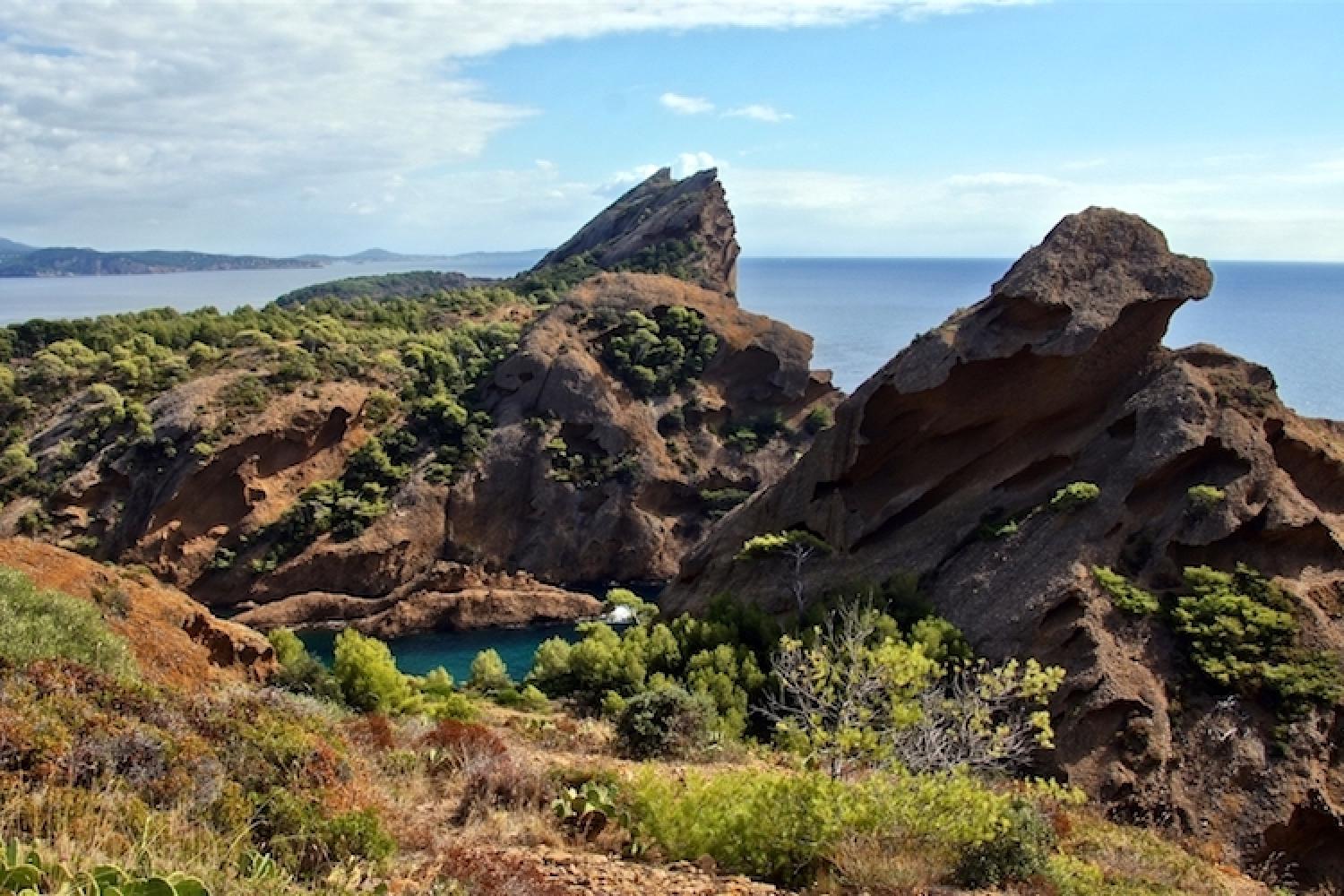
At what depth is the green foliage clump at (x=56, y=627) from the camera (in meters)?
12.4

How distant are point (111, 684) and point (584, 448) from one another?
4136cm

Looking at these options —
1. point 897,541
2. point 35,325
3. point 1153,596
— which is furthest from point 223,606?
point 1153,596

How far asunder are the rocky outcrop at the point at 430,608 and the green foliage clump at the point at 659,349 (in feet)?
42.9

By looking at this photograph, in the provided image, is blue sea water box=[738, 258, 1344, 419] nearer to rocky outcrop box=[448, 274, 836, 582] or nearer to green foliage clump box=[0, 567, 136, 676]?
rocky outcrop box=[448, 274, 836, 582]

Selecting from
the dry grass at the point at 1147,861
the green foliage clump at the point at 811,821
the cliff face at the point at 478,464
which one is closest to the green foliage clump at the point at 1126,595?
the dry grass at the point at 1147,861

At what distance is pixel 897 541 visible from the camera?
25.0 meters

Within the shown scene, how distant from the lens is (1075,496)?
22.0 m

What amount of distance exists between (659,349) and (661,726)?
39.1 meters

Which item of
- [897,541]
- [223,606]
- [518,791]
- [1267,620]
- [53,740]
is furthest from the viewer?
[223,606]


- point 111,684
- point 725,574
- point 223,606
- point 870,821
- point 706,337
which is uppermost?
point 706,337

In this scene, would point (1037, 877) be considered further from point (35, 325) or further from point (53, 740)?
point (35, 325)

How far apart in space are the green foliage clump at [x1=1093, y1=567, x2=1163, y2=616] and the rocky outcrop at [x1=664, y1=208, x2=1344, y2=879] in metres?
0.24

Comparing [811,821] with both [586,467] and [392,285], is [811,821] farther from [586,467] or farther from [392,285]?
[392,285]

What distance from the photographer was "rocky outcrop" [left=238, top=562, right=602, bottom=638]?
42.0 meters
